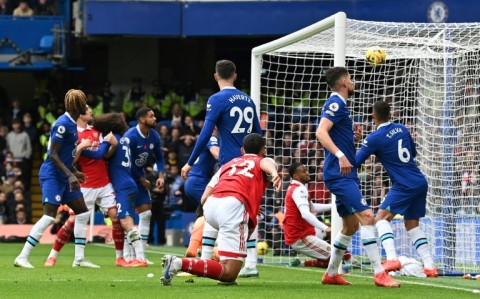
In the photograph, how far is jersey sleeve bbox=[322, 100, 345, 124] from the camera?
Answer: 11821 millimetres

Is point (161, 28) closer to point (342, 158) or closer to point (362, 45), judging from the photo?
point (362, 45)

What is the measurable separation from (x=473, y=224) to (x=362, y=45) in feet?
9.31

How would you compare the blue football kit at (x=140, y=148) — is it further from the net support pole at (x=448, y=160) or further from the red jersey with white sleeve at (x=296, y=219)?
the net support pole at (x=448, y=160)

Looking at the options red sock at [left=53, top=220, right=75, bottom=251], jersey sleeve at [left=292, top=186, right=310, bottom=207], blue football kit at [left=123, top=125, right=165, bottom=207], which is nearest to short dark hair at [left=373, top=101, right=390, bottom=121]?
jersey sleeve at [left=292, top=186, right=310, bottom=207]

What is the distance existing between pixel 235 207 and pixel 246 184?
27 centimetres

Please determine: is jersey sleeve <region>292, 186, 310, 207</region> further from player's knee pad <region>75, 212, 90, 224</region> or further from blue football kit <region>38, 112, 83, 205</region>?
blue football kit <region>38, 112, 83, 205</region>

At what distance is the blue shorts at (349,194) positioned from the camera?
11711 mm

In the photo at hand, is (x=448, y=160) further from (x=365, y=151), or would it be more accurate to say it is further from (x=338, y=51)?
(x=365, y=151)

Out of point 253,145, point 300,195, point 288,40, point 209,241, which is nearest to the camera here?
point 253,145

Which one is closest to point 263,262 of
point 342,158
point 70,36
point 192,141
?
point 342,158

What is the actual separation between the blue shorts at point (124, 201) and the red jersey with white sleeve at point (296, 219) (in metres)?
2.07

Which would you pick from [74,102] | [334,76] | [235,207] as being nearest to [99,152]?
[74,102]

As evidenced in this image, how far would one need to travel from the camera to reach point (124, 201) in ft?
51.1

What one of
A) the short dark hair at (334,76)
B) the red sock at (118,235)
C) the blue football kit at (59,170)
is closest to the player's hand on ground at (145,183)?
the red sock at (118,235)
